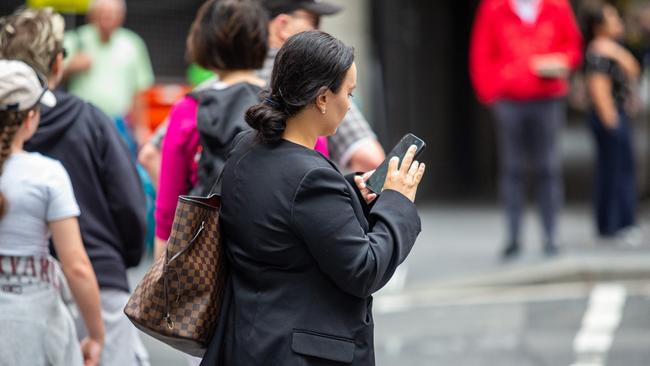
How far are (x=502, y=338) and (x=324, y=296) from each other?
4722 mm

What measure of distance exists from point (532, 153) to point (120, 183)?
6025mm

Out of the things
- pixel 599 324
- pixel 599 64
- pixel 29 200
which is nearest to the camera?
pixel 29 200

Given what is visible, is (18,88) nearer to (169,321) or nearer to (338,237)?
(169,321)

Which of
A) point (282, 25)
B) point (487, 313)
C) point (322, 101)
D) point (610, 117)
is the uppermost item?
point (322, 101)

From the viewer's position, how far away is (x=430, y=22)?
1482cm

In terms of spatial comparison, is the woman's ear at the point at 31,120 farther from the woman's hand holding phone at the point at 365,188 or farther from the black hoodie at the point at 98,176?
the woman's hand holding phone at the point at 365,188

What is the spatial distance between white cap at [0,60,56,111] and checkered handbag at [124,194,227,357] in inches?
29.5

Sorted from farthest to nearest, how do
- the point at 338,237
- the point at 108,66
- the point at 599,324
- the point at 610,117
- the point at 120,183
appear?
the point at 610,117, the point at 108,66, the point at 599,324, the point at 120,183, the point at 338,237

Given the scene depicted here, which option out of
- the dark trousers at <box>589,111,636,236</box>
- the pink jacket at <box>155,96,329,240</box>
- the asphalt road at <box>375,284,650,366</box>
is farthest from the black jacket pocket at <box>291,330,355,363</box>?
the dark trousers at <box>589,111,636,236</box>

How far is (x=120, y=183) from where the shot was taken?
4504 mm

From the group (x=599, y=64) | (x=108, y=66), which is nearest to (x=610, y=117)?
(x=599, y=64)

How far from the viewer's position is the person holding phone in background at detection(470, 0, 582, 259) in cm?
970

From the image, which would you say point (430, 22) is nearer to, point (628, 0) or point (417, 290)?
point (417, 290)

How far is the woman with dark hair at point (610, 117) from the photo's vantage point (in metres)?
10.6
